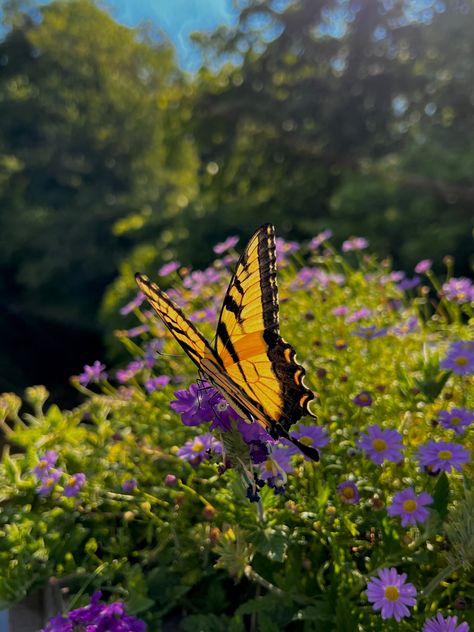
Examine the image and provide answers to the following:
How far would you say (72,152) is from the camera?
13789mm

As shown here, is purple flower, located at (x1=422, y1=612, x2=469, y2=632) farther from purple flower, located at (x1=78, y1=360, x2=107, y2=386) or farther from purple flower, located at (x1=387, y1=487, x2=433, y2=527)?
purple flower, located at (x1=78, y1=360, x2=107, y2=386)

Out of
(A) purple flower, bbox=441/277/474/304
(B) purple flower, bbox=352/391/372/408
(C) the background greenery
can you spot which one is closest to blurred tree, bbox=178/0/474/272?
(C) the background greenery

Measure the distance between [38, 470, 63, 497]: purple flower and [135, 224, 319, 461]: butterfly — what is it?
753mm

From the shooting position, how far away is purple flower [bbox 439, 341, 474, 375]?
147cm

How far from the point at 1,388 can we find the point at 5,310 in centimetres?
289

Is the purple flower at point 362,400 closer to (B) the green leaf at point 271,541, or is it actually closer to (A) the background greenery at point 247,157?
(B) the green leaf at point 271,541

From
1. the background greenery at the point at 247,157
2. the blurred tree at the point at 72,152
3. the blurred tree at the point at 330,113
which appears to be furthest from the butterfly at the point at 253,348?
the blurred tree at the point at 72,152

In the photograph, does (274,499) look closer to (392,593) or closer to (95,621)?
(392,593)

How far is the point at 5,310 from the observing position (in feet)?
36.4

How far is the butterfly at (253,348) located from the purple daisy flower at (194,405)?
0.11ft

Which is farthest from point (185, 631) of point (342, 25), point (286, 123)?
point (342, 25)

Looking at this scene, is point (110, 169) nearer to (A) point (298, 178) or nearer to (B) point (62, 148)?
(B) point (62, 148)

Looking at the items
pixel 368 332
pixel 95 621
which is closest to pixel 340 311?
pixel 368 332

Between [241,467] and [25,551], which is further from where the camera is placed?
[25,551]
